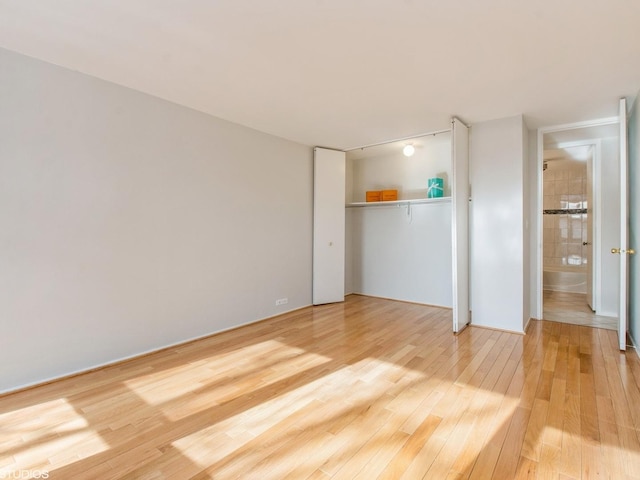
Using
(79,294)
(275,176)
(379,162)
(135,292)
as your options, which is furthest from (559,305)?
(79,294)

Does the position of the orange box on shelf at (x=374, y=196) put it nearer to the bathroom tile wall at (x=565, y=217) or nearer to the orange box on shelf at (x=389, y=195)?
the orange box on shelf at (x=389, y=195)

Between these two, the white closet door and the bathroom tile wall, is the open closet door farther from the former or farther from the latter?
the bathroom tile wall

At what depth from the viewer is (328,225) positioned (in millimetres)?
5020

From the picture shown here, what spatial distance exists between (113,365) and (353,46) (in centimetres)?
328

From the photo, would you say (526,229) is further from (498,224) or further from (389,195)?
(389,195)

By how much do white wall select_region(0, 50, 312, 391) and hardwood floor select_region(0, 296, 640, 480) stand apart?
35cm

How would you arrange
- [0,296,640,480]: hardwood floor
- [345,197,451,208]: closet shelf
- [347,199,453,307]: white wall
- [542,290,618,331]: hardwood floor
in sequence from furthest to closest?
[347,199,453,307]: white wall < [345,197,451,208]: closet shelf < [542,290,618,331]: hardwood floor < [0,296,640,480]: hardwood floor

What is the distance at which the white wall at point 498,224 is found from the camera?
3.59 m

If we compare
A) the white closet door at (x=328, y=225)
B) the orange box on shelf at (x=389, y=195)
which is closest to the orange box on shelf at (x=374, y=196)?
the orange box on shelf at (x=389, y=195)

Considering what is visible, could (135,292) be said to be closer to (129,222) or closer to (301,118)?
(129,222)

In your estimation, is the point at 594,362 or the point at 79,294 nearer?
the point at 79,294

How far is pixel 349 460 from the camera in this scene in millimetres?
1611

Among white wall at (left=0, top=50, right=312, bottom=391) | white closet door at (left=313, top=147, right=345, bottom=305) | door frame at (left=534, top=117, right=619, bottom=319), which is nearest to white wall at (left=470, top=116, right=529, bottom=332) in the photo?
door frame at (left=534, top=117, right=619, bottom=319)

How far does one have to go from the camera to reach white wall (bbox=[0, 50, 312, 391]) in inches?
91.4
